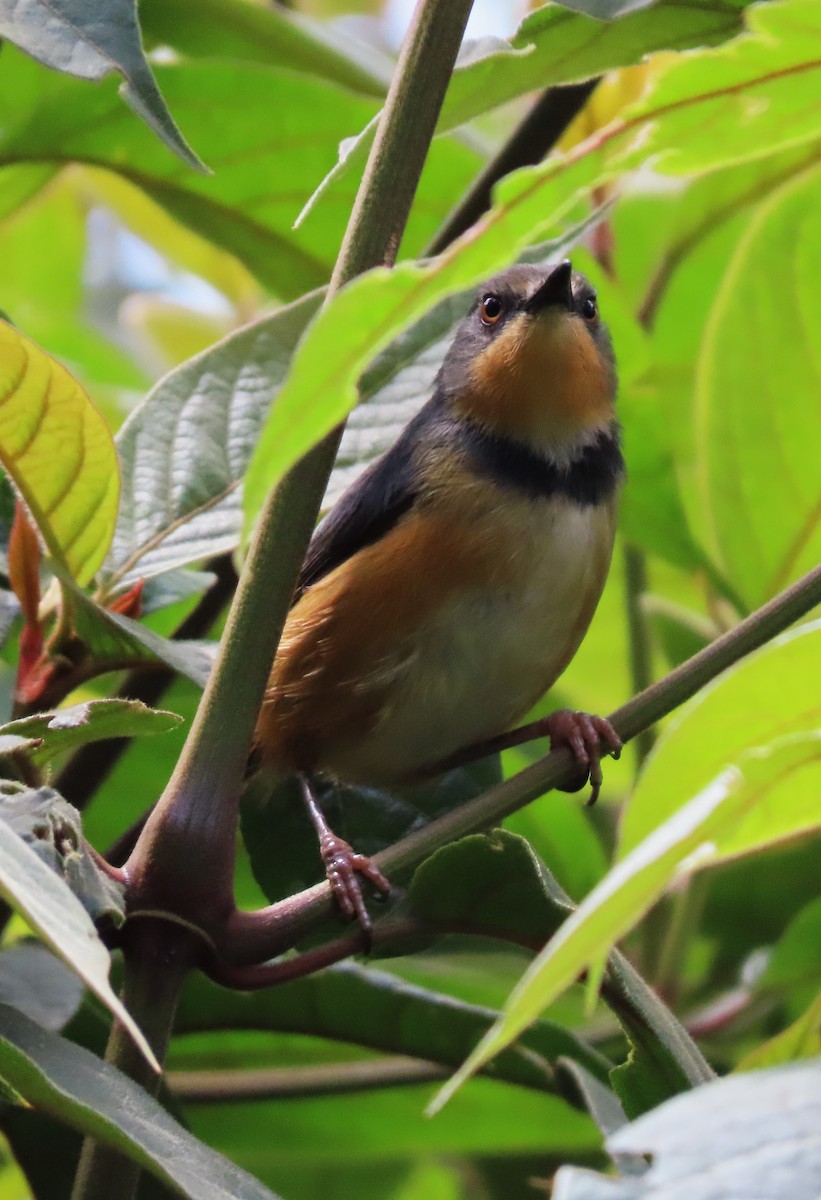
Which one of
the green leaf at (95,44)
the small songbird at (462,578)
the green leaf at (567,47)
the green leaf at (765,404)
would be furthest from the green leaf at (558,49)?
the small songbird at (462,578)

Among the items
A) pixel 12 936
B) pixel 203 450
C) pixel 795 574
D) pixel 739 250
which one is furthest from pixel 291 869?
pixel 739 250

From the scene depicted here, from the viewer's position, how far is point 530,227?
2.98 feet

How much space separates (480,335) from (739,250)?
767 millimetres

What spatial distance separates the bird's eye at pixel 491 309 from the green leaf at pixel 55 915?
2.07 metres

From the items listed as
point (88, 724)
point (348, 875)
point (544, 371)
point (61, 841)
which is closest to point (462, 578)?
point (544, 371)

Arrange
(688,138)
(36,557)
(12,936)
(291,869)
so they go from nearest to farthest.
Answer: (688,138), (36,557), (291,869), (12,936)

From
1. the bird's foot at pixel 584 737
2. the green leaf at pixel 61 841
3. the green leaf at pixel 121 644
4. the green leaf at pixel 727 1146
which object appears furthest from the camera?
the bird's foot at pixel 584 737

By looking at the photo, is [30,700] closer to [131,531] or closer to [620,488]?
[131,531]

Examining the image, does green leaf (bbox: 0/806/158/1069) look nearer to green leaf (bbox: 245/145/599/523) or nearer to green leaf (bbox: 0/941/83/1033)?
green leaf (bbox: 245/145/599/523)

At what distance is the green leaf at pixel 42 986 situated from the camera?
5.29ft

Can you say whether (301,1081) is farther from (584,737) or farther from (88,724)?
(88,724)

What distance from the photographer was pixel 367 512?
102 inches

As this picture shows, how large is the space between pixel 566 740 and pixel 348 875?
21.0 inches

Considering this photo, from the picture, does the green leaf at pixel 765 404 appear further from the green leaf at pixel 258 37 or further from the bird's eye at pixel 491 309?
the green leaf at pixel 258 37
